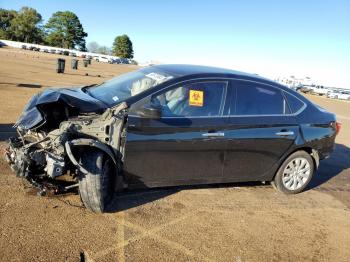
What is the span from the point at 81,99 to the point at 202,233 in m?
2.13

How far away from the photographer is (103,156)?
4598 mm

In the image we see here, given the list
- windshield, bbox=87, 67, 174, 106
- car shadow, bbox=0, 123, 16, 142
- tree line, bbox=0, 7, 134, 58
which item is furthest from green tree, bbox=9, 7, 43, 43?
windshield, bbox=87, 67, 174, 106

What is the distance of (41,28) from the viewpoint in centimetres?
12212

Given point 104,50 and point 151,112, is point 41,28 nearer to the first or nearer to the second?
point 104,50

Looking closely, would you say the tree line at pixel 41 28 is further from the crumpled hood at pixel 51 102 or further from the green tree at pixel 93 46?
the crumpled hood at pixel 51 102

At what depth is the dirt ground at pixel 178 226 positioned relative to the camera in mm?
3994

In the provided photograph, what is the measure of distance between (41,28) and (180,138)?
12794cm

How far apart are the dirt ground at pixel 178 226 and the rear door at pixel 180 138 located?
0.44 metres

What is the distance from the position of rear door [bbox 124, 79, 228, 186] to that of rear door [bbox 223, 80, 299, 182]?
0.59 feet

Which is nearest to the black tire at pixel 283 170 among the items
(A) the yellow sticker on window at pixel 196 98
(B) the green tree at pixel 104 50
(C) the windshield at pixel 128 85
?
(A) the yellow sticker on window at pixel 196 98

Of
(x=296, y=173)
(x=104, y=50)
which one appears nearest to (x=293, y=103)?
(x=296, y=173)

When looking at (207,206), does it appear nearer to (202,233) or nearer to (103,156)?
(202,233)

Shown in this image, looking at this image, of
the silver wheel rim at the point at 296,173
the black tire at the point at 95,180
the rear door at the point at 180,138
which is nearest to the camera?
the black tire at the point at 95,180

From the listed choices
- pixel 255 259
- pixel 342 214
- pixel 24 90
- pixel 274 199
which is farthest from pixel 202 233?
pixel 24 90
